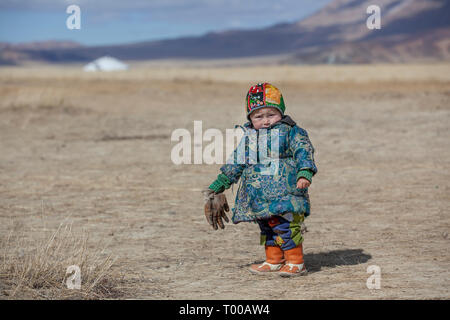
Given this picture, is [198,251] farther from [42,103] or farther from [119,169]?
[42,103]

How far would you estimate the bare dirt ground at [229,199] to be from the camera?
5.28 meters

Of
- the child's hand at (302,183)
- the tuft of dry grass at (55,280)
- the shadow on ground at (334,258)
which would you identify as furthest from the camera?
the shadow on ground at (334,258)

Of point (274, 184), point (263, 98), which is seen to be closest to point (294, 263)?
point (274, 184)

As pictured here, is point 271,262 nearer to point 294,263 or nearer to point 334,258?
point 294,263

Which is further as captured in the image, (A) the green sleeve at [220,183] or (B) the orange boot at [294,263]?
(A) the green sleeve at [220,183]

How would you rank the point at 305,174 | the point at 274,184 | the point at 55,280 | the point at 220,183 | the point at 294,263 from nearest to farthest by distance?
the point at 55,280
the point at 305,174
the point at 274,184
the point at 294,263
the point at 220,183

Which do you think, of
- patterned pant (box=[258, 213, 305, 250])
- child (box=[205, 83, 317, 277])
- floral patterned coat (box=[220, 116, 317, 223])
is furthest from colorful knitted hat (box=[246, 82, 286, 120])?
patterned pant (box=[258, 213, 305, 250])

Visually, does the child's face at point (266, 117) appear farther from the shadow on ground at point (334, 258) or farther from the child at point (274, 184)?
the shadow on ground at point (334, 258)

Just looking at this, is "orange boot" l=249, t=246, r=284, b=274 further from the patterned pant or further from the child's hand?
the child's hand

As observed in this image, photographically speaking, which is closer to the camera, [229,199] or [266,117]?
[266,117]

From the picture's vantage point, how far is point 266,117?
17.6 feet

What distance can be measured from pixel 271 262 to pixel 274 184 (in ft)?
2.19

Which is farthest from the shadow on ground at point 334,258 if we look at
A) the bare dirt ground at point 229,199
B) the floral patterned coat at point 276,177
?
the floral patterned coat at point 276,177

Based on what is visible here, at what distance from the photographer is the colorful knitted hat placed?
5281mm
